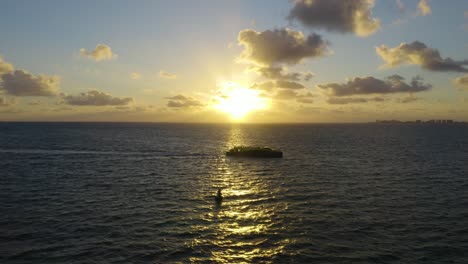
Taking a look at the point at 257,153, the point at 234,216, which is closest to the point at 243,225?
the point at 234,216

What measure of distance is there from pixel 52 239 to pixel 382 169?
80342mm

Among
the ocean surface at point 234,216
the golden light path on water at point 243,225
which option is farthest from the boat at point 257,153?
the golden light path on water at point 243,225

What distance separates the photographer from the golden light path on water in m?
34.9

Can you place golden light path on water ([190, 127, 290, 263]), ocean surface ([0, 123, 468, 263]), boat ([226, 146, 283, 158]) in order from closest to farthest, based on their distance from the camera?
ocean surface ([0, 123, 468, 263])
golden light path on water ([190, 127, 290, 263])
boat ([226, 146, 283, 158])

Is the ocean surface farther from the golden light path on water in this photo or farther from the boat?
the boat

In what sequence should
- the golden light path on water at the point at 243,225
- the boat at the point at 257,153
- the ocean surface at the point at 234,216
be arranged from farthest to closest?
1. the boat at the point at 257,153
2. the golden light path on water at the point at 243,225
3. the ocean surface at the point at 234,216

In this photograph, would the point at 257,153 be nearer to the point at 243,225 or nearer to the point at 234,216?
the point at 234,216

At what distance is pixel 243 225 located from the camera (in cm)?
4338

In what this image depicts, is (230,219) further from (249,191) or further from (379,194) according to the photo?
(379,194)

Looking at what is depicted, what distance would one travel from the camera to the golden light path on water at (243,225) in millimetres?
34866

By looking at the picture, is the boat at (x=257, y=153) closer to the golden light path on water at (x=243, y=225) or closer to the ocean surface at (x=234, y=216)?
the ocean surface at (x=234, y=216)

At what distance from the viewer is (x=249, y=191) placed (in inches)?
2530

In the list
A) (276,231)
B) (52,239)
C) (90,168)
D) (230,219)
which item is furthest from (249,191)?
(90,168)

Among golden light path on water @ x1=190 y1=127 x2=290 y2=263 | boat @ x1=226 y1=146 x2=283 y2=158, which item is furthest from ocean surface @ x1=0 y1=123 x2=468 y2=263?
boat @ x1=226 y1=146 x2=283 y2=158
